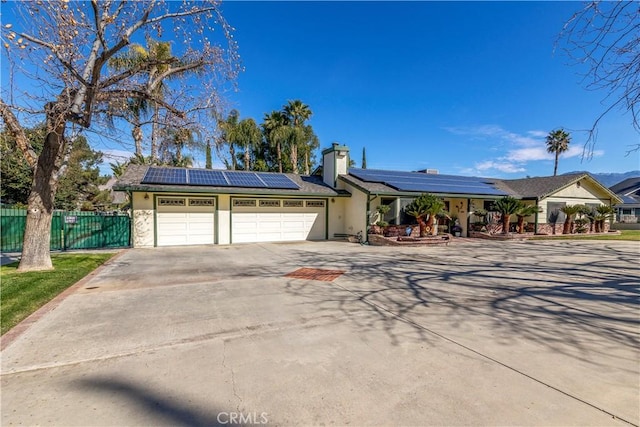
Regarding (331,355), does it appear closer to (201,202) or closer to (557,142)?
(201,202)

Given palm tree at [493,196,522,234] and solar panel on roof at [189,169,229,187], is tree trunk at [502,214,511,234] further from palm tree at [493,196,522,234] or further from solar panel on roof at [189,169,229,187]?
solar panel on roof at [189,169,229,187]

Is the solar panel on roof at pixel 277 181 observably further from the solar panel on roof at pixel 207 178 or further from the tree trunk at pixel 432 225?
the tree trunk at pixel 432 225

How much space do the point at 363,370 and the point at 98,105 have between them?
30.8 ft

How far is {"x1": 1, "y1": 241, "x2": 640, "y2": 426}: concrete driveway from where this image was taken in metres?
2.54

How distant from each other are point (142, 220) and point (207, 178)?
139 inches

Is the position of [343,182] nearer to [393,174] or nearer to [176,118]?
[393,174]

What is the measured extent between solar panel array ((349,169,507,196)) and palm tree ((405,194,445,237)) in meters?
1.19

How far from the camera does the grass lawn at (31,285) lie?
477 cm

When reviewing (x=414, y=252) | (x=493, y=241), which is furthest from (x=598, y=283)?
(x=493, y=241)

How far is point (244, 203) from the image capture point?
50.3ft

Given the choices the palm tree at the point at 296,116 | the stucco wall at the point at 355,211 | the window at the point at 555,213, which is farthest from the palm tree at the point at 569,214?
the palm tree at the point at 296,116

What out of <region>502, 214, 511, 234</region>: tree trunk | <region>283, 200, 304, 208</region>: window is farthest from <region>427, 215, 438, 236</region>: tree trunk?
<region>283, 200, 304, 208</region>: window

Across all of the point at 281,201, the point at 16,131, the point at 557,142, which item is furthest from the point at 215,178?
the point at 557,142

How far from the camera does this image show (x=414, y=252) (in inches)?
487
